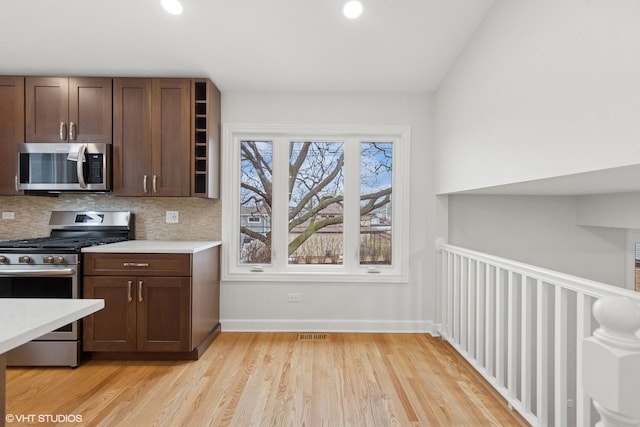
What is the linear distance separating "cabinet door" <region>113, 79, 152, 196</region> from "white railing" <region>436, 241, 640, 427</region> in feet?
8.92

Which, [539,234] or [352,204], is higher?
[352,204]

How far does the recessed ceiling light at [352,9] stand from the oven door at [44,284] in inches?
103

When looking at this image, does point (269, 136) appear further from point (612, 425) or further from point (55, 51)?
point (612, 425)

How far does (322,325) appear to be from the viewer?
339 cm

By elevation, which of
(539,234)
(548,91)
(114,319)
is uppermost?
(548,91)

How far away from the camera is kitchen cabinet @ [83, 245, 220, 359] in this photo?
267 cm

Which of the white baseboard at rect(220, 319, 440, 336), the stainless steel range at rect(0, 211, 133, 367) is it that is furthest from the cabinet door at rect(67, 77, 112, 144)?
the white baseboard at rect(220, 319, 440, 336)

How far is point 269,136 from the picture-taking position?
3.47 metres

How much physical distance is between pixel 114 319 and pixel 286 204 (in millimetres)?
1724

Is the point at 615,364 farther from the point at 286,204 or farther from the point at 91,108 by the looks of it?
the point at 91,108

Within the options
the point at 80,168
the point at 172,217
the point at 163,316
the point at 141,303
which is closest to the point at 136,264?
the point at 141,303

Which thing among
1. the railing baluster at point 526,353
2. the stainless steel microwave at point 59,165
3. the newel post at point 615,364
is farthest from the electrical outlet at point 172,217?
A: the newel post at point 615,364

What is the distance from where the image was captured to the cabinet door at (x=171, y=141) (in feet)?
9.93

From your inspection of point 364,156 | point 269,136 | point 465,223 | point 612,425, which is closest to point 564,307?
point 612,425
